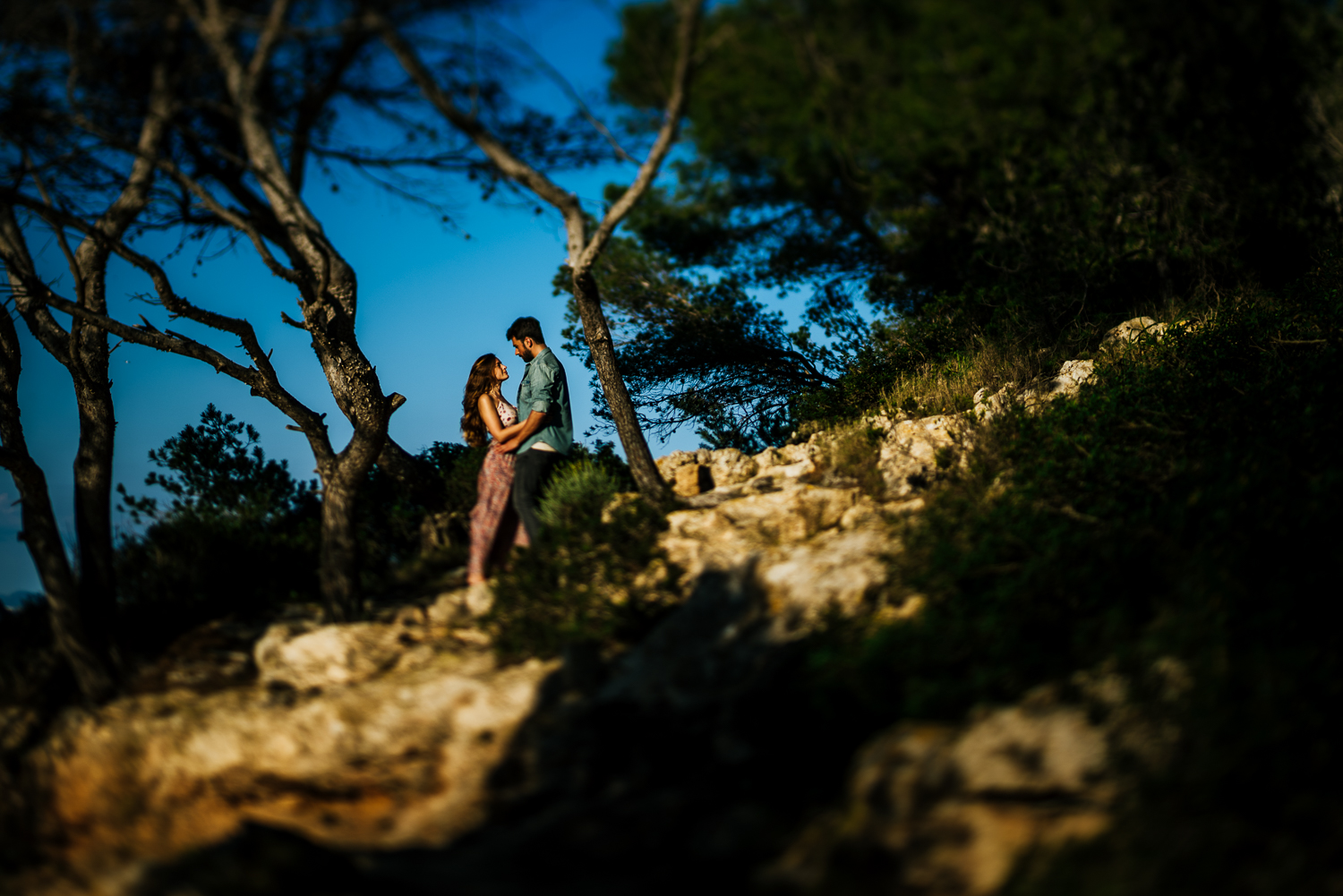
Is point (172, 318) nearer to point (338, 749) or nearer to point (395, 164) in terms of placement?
point (395, 164)

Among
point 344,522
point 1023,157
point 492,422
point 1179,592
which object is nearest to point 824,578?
point 1179,592

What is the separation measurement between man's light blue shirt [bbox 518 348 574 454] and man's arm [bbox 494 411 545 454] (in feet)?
0.14

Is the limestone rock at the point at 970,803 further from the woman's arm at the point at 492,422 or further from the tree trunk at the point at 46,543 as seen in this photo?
the tree trunk at the point at 46,543

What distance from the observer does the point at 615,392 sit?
8016 mm

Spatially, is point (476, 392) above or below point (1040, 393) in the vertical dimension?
above

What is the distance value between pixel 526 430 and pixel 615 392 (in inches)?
56.2

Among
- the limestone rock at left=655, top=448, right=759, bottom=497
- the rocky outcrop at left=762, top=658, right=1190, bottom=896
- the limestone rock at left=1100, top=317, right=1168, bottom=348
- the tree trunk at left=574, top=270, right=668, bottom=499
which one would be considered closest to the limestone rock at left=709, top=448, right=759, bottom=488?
the limestone rock at left=655, top=448, right=759, bottom=497

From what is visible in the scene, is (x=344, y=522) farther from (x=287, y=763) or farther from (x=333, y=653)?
(x=287, y=763)

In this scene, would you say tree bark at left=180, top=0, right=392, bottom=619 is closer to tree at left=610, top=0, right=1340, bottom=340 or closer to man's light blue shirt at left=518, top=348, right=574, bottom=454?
man's light blue shirt at left=518, top=348, right=574, bottom=454

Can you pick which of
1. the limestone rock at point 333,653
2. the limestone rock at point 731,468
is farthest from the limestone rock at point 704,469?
the limestone rock at point 333,653

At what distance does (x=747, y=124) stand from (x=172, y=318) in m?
6.29

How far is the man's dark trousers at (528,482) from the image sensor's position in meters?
6.70

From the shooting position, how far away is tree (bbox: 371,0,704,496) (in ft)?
20.9

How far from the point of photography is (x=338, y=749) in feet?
15.4
